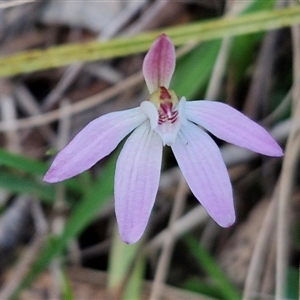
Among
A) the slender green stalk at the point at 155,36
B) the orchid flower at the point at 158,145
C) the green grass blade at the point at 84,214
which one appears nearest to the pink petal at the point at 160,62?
the orchid flower at the point at 158,145

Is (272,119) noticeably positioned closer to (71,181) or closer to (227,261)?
(227,261)

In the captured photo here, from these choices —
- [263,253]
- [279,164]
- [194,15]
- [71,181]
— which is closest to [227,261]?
[263,253]

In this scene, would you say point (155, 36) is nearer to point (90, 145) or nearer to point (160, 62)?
point (160, 62)

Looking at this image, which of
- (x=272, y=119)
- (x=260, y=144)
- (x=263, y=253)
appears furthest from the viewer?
(x=272, y=119)

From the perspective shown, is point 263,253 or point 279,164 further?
point 279,164

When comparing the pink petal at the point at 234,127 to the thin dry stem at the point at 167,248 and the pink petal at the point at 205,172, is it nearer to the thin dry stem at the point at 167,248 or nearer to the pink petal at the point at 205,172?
the pink petal at the point at 205,172

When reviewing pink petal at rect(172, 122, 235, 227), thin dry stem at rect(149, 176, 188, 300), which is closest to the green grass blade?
thin dry stem at rect(149, 176, 188, 300)
